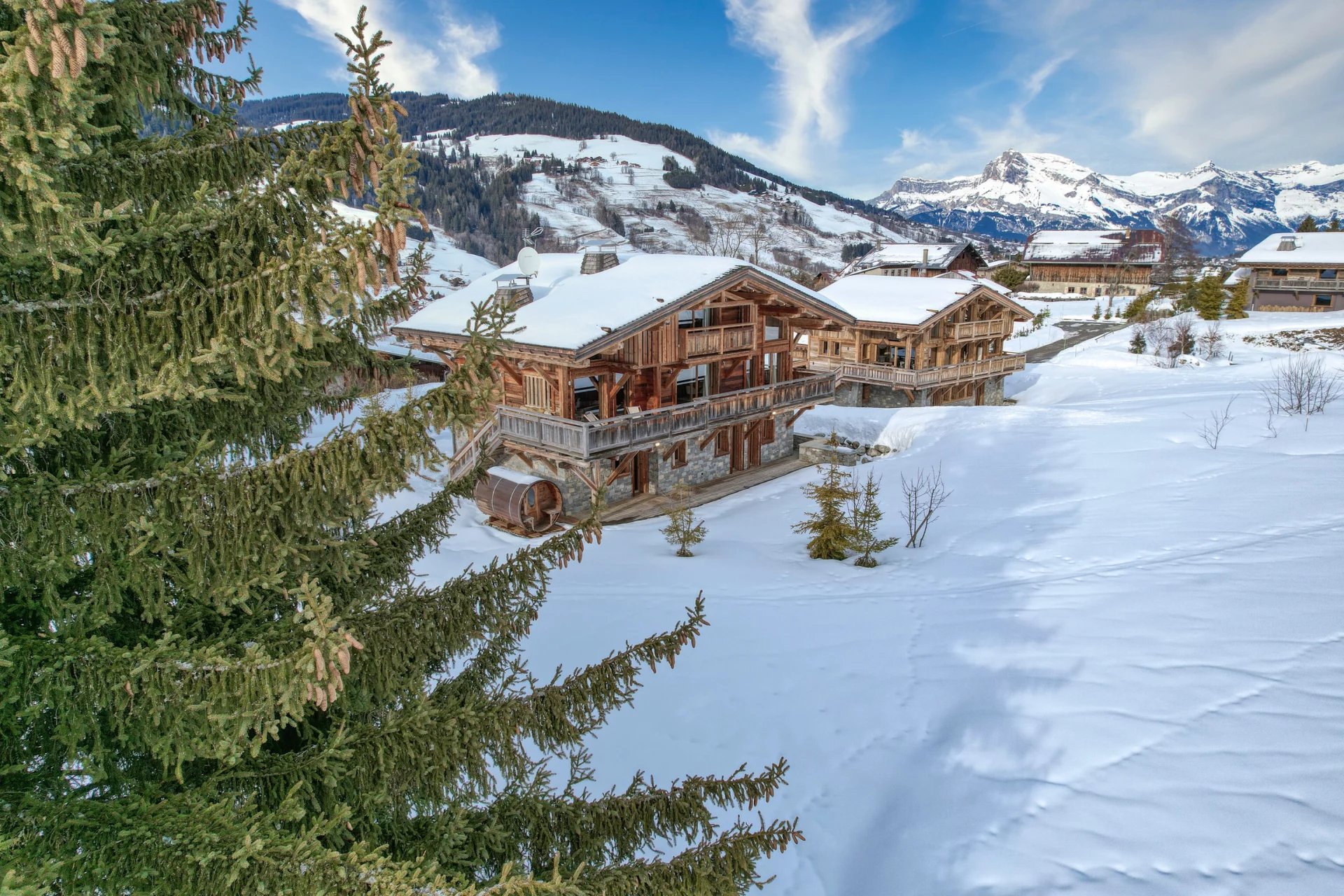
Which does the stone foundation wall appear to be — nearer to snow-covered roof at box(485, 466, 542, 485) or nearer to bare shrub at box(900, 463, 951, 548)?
snow-covered roof at box(485, 466, 542, 485)

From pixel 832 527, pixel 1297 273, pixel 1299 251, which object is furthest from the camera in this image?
pixel 1299 251

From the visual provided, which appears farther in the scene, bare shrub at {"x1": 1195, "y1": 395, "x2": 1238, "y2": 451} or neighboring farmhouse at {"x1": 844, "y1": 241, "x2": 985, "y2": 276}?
neighboring farmhouse at {"x1": 844, "y1": 241, "x2": 985, "y2": 276}

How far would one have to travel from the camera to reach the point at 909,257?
67.5 metres

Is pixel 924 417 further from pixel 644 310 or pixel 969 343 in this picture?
pixel 644 310

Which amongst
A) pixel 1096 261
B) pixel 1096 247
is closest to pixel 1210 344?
pixel 1096 261

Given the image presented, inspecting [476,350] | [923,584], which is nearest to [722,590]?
[923,584]

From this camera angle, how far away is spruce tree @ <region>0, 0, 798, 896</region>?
3.58 meters

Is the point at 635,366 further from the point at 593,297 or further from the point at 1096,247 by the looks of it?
the point at 1096,247

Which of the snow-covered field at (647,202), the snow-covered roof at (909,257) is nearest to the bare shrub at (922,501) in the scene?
the snow-covered roof at (909,257)

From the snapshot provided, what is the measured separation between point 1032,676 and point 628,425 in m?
11.8

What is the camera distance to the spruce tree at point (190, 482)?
141 inches

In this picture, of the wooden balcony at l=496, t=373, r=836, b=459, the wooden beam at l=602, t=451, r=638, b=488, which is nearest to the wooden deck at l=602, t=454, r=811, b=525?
the wooden beam at l=602, t=451, r=638, b=488

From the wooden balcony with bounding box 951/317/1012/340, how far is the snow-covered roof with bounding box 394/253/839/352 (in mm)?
14871

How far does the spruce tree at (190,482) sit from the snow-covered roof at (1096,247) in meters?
91.6
